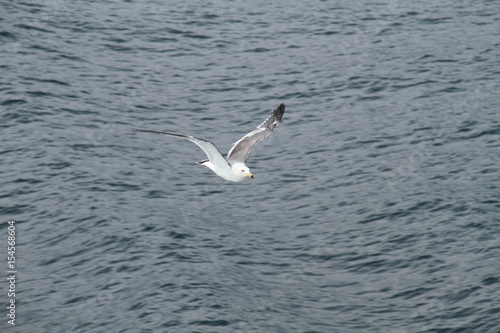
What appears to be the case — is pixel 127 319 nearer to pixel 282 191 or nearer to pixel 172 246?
pixel 172 246

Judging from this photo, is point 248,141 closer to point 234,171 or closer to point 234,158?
point 234,158

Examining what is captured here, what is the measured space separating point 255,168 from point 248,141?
35.7 feet

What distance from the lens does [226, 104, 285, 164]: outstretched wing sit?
2230cm

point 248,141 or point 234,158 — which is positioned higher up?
point 248,141

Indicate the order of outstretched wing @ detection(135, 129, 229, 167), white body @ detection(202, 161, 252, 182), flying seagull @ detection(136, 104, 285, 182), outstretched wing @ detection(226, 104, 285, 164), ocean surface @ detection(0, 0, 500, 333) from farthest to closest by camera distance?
ocean surface @ detection(0, 0, 500, 333)
outstretched wing @ detection(226, 104, 285, 164)
white body @ detection(202, 161, 252, 182)
flying seagull @ detection(136, 104, 285, 182)
outstretched wing @ detection(135, 129, 229, 167)

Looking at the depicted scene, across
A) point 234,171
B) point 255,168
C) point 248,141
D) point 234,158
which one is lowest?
point 255,168

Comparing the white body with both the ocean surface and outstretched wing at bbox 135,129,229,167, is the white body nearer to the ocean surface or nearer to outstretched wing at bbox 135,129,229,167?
outstretched wing at bbox 135,129,229,167

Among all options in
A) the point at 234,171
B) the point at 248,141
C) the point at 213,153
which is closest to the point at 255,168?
the point at 248,141

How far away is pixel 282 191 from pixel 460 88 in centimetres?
1260

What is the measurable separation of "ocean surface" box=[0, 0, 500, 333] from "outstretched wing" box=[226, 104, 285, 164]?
5057 millimetres

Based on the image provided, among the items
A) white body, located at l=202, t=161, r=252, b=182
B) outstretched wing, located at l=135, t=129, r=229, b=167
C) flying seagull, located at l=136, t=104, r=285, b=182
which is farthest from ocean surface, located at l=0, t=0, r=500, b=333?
outstretched wing, located at l=135, t=129, r=229, b=167

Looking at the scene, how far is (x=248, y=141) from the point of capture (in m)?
23.2

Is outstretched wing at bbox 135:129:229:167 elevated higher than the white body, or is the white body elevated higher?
outstretched wing at bbox 135:129:229:167

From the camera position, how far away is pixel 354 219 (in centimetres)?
3009
